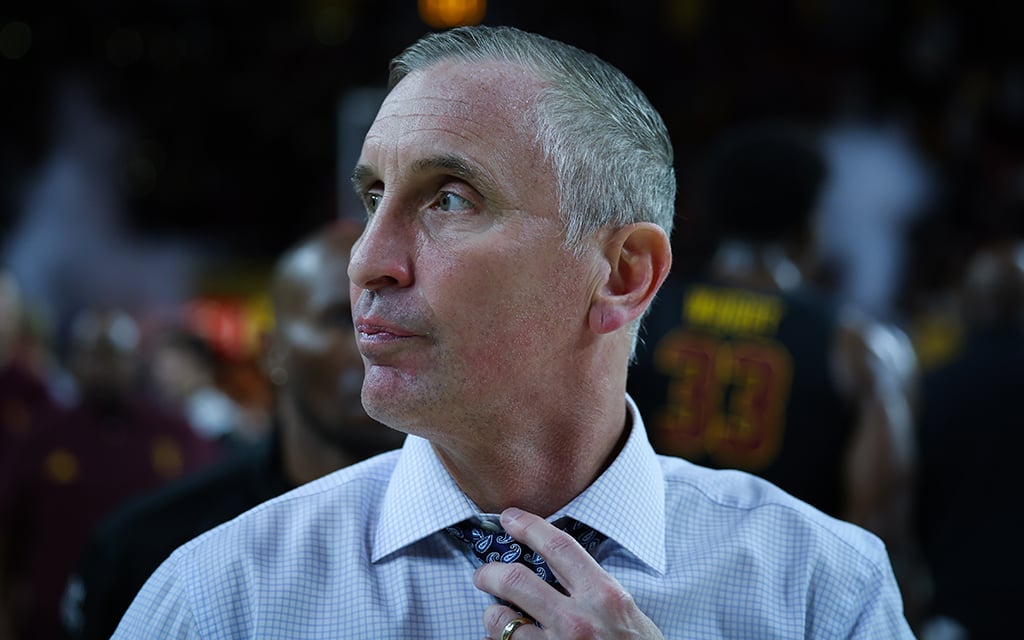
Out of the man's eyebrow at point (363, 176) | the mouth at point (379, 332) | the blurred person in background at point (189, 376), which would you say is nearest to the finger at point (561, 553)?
the mouth at point (379, 332)

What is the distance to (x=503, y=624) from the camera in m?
1.51

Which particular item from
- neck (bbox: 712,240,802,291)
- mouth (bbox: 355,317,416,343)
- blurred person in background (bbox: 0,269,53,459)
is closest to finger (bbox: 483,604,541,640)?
mouth (bbox: 355,317,416,343)

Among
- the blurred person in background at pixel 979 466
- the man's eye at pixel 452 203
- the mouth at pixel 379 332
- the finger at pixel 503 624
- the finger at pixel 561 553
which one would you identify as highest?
the man's eye at pixel 452 203

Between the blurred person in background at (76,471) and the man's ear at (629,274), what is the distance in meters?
3.38

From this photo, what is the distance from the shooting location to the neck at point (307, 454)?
2.88m

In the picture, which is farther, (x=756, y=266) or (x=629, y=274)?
(x=756, y=266)

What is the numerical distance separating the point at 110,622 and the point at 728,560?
155 centimetres

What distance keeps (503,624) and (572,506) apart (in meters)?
0.25

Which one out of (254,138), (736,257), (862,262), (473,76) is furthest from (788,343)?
(254,138)

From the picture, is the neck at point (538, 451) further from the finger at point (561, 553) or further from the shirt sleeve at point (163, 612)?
the shirt sleeve at point (163, 612)

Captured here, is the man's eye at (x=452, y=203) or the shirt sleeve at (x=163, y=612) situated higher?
the man's eye at (x=452, y=203)

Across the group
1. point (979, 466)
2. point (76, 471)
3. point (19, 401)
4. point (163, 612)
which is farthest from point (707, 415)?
point (19, 401)

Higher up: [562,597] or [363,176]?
[363,176]

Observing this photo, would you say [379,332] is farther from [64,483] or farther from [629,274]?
[64,483]
